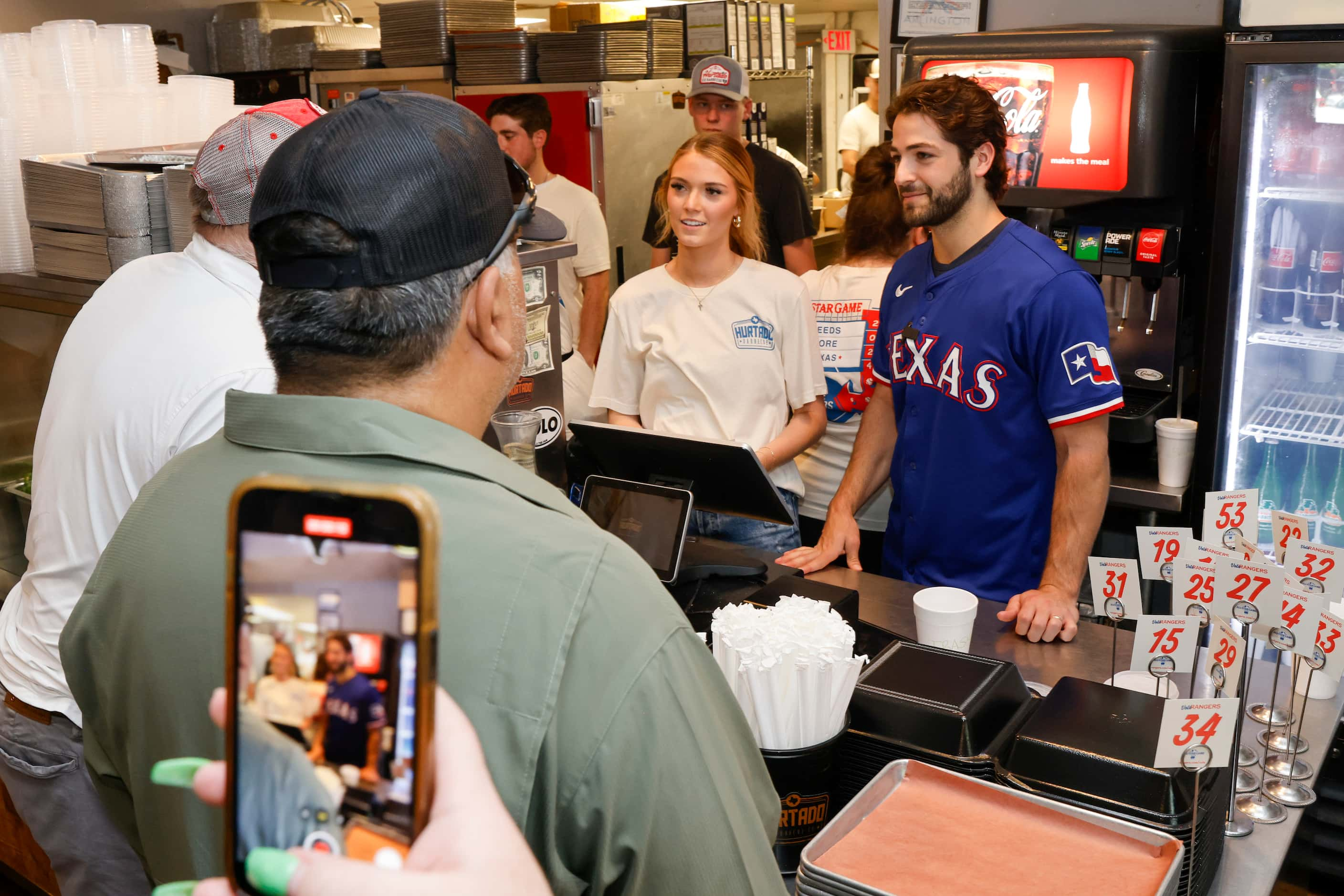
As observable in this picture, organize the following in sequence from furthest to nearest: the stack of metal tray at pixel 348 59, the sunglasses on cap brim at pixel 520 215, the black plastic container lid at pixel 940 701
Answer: the stack of metal tray at pixel 348 59 → the black plastic container lid at pixel 940 701 → the sunglasses on cap brim at pixel 520 215

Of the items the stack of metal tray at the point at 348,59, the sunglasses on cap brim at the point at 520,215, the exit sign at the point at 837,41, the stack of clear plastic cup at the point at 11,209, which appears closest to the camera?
the sunglasses on cap brim at the point at 520,215

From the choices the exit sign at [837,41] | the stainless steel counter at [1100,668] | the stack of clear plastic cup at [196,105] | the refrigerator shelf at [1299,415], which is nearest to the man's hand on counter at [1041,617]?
the stainless steel counter at [1100,668]

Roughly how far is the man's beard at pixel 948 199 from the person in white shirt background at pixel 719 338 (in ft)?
1.53

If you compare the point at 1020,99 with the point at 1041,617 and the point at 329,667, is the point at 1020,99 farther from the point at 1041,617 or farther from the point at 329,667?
the point at 329,667

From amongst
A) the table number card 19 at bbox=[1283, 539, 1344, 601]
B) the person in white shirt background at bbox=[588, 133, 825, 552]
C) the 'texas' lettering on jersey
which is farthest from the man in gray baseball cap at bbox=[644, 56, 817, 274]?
the table number card 19 at bbox=[1283, 539, 1344, 601]

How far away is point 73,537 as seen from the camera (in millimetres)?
1797

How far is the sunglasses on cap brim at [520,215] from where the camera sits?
99 centimetres

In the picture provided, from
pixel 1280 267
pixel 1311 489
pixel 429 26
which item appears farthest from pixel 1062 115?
pixel 429 26

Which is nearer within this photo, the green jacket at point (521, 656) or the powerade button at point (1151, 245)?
the green jacket at point (521, 656)

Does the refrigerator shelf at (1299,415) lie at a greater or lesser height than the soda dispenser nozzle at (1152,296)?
lesser

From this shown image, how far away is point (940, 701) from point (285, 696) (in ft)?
3.66

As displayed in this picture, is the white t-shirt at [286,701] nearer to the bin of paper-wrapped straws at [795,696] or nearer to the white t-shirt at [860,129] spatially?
the bin of paper-wrapped straws at [795,696]

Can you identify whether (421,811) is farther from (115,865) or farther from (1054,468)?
(1054,468)

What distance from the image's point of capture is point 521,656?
2.71ft
